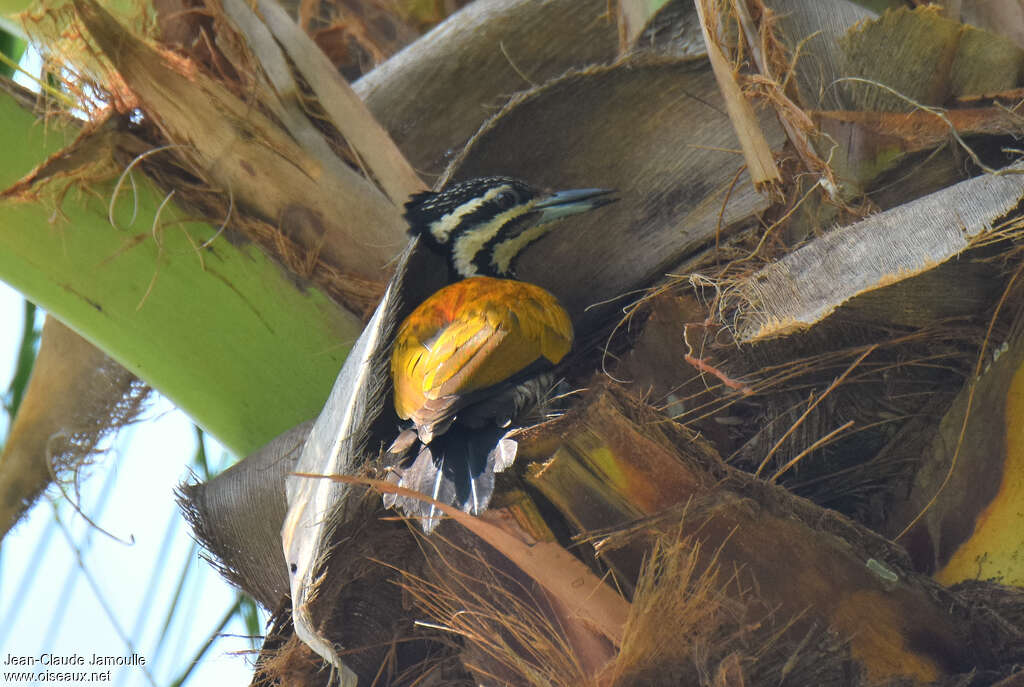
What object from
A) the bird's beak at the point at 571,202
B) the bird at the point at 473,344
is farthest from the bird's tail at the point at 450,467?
the bird's beak at the point at 571,202

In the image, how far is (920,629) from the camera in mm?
2119

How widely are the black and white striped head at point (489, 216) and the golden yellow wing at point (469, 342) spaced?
0.71 ft

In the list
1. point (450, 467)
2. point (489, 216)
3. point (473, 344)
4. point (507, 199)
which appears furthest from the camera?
point (489, 216)

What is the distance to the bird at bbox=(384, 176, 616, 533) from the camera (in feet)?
7.16

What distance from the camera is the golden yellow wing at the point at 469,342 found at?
96.7 inches

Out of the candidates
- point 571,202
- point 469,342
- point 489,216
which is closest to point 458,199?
point 489,216

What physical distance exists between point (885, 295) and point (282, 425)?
5.12 feet

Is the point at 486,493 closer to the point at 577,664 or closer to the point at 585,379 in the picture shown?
the point at 577,664

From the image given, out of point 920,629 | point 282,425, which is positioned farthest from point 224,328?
point 920,629

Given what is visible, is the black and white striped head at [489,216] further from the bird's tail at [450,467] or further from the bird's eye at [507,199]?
the bird's tail at [450,467]

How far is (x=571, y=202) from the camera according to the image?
3.02 m

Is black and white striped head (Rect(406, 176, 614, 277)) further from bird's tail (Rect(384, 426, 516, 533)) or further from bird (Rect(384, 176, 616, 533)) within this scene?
bird's tail (Rect(384, 426, 516, 533))

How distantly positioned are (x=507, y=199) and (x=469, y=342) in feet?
2.34

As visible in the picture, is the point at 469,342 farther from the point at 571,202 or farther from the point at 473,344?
the point at 571,202
